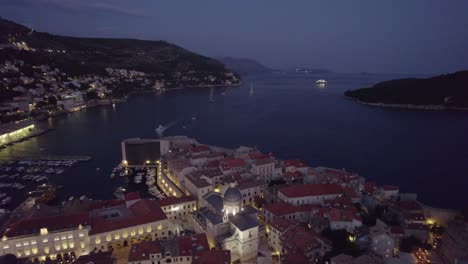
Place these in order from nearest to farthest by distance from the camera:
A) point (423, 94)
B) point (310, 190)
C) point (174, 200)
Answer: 1. point (310, 190)
2. point (174, 200)
3. point (423, 94)

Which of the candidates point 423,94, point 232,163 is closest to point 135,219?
point 232,163

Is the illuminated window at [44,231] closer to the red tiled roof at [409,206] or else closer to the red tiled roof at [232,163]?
the red tiled roof at [232,163]

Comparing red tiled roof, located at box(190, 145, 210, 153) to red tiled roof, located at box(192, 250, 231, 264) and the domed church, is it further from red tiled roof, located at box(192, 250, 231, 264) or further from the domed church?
red tiled roof, located at box(192, 250, 231, 264)

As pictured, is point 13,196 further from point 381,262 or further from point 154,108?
point 154,108

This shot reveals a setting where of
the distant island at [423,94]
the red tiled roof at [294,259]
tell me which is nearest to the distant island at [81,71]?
the red tiled roof at [294,259]

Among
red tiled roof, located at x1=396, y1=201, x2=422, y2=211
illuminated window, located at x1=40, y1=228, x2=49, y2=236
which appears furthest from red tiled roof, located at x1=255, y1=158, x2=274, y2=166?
illuminated window, located at x1=40, y1=228, x2=49, y2=236

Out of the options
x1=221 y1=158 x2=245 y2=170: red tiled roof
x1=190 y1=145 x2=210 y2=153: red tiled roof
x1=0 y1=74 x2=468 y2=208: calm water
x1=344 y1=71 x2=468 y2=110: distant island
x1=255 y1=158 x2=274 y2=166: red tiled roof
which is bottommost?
x1=0 y1=74 x2=468 y2=208: calm water

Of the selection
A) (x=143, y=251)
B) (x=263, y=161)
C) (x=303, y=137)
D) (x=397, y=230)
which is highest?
(x=263, y=161)

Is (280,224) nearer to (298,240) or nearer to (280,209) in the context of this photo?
(298,240)
